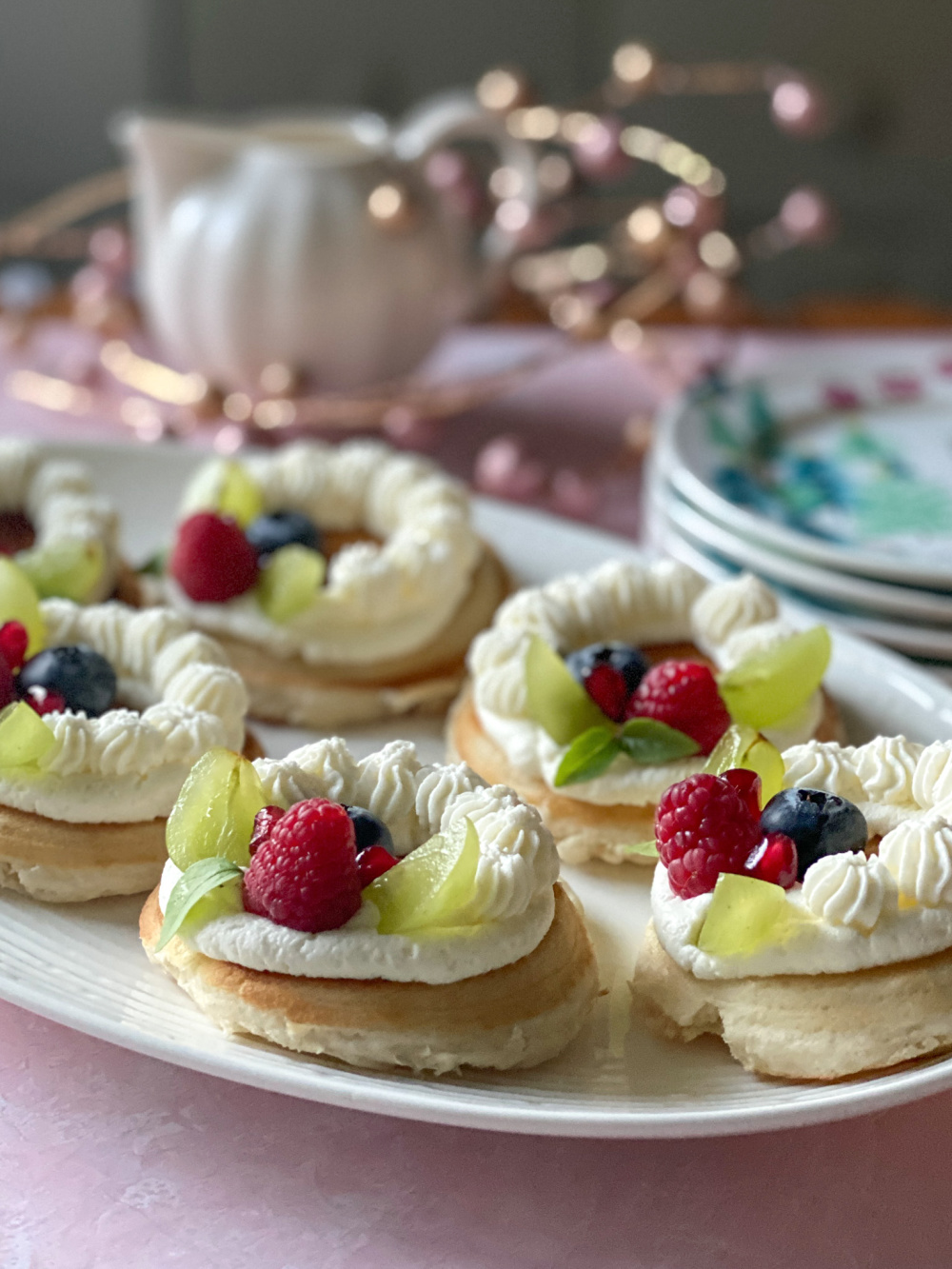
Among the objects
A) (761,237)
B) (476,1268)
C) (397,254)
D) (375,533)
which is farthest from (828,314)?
Result: (476,1268)

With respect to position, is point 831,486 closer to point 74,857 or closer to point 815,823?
point 815,823

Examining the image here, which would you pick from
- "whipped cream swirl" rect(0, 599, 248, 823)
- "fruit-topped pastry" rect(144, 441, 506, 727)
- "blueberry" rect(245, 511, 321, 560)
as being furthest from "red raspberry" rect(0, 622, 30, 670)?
"blueberry" rect(245, 511, 321, 560)

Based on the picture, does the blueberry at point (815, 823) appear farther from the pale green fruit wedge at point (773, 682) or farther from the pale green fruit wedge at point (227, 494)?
the pale green fruit wedge at point (227, 494)

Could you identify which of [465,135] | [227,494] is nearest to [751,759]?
[227,494]

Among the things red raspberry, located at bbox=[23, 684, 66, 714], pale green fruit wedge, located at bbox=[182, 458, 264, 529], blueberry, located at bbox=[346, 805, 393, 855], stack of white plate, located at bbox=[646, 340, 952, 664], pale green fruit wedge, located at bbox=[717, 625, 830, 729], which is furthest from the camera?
pale green fruit wedge, located at bbox=[182, 458, 264, 529]

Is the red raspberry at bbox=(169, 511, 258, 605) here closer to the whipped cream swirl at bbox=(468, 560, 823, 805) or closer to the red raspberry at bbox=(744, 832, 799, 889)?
the whipped cream swirl at bbox=(468, 560, 823, 805)

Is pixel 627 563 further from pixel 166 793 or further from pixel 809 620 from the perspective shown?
pixel 166 793
